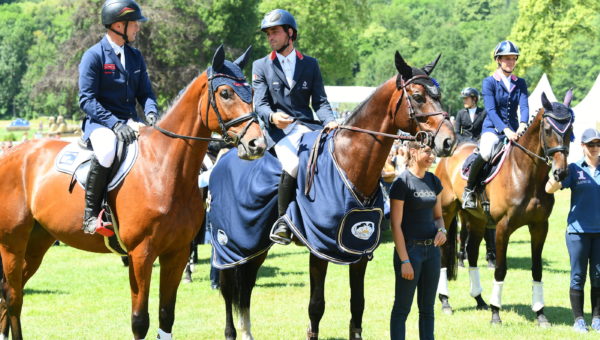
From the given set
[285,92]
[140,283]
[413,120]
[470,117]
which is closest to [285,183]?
[285,92]

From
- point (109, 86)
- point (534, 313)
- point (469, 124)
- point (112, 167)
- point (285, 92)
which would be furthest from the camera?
point (469, 124)

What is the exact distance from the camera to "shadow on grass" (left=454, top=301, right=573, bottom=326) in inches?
417

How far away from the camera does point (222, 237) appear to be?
28.4 feet

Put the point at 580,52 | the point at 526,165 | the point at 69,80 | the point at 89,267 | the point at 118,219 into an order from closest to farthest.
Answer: the point at 118,219, the point at 526,165, the point at 89,267, the point at 69,80, the point at 580,52

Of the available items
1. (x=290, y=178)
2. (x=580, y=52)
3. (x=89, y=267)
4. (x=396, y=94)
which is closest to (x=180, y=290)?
(x=89, y=267)

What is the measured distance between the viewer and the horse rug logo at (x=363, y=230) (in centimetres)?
727

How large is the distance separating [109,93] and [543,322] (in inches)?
257

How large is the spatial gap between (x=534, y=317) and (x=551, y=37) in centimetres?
3834

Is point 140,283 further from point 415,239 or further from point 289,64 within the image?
point 289,64

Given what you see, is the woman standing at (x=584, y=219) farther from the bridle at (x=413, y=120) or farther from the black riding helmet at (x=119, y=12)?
the black riding helmet at (x=119, y=12)

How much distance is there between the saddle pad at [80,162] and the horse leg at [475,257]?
20.7ft

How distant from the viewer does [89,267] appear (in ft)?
53.4

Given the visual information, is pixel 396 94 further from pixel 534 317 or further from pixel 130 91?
pixel 534 317

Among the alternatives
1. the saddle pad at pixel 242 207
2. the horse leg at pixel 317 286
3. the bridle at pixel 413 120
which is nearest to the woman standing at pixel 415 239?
the bridle at pixel 413 120
